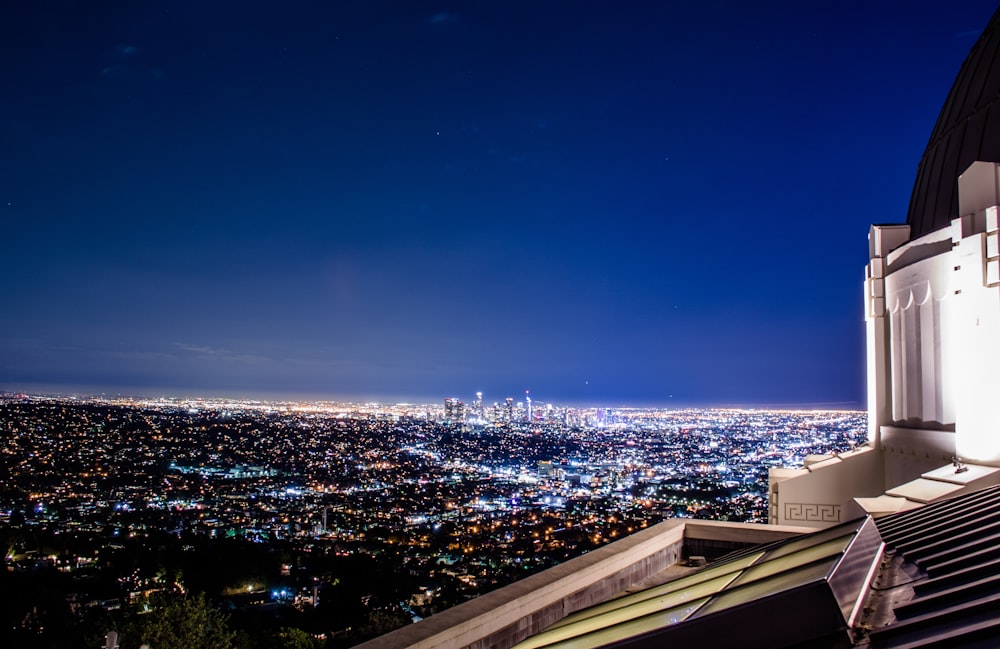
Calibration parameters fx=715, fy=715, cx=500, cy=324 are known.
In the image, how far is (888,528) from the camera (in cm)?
707

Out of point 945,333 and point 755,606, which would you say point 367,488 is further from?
point 755,606

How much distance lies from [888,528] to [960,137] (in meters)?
10.9

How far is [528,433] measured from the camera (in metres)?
128

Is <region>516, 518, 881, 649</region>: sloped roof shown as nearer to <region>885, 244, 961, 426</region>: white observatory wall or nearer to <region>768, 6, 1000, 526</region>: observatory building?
<region>768, 6, 1000, 526</region>: observatory building

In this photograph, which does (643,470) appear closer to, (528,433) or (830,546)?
(528,433)

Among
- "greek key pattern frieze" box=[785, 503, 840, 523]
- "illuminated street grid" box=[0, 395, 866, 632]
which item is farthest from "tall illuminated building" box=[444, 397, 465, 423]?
"greek key pattern frieze" box=[785, 503, 840, 523]

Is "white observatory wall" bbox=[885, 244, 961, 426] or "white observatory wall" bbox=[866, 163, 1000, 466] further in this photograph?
"white observatory wall" bbox=[885, 244, 961, 426]

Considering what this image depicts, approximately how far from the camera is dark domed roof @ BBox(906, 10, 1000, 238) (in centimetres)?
1366

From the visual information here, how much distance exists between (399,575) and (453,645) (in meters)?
27.3

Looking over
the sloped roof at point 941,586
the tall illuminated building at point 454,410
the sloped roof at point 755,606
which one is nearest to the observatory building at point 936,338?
the sloped roof at point 941,586

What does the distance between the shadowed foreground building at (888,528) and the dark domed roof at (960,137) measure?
0.05 meters

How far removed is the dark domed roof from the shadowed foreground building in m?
0.05

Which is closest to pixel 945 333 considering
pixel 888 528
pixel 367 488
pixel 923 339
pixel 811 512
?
pixel 923 339

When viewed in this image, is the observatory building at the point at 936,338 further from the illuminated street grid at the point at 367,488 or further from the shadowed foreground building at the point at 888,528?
the illuminated street grid at the point at 367,488
